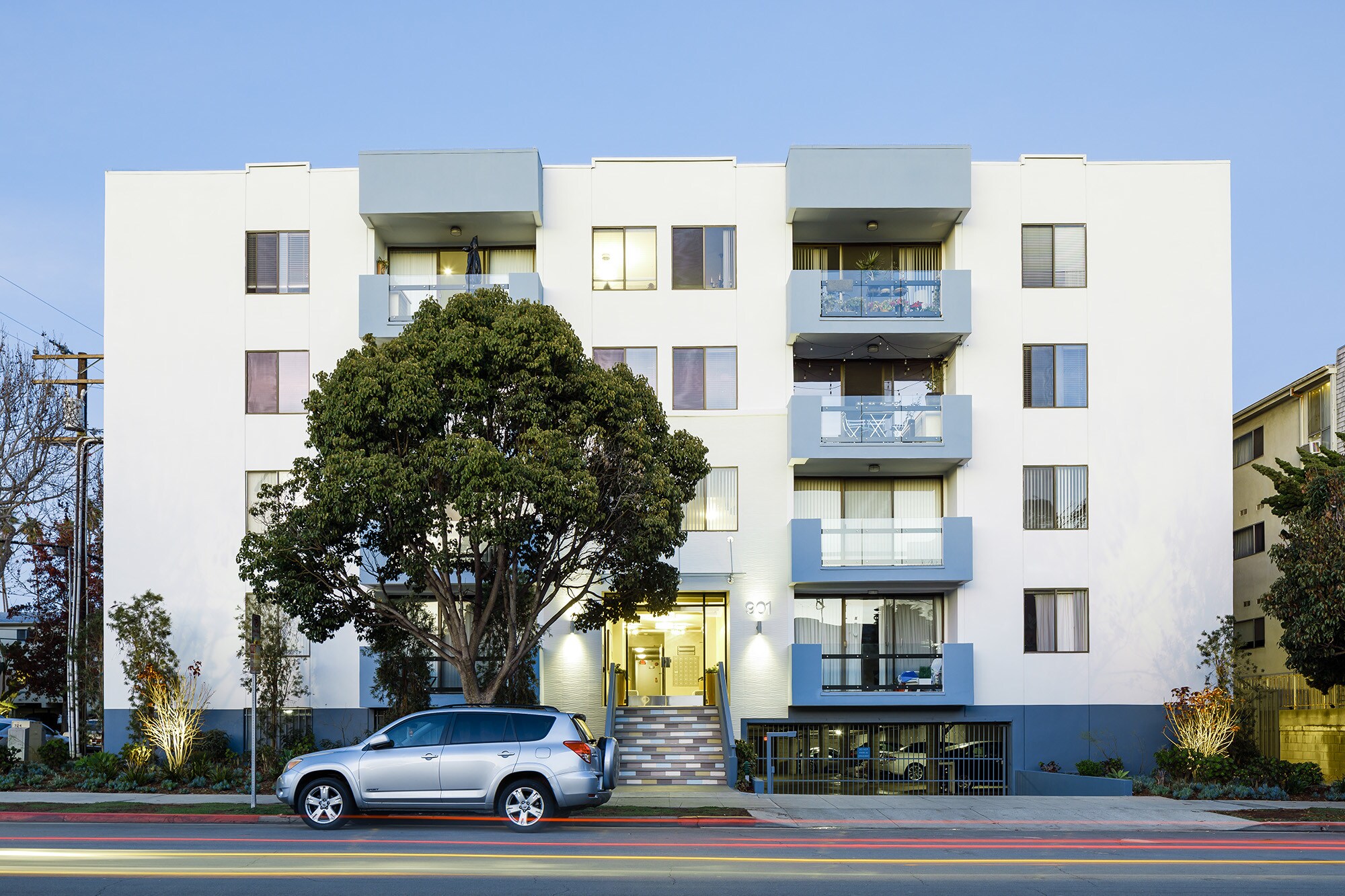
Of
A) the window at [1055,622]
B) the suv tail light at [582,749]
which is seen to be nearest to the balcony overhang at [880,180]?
the window at [1055,622]

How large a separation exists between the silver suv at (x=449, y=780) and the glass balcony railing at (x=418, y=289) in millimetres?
12983

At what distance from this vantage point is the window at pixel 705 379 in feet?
101

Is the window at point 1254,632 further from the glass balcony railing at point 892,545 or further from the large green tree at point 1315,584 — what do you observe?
the glass balcony railing at point 892,545

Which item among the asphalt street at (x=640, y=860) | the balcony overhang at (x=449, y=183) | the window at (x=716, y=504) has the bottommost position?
the asphalt street at (x=640, y=860)

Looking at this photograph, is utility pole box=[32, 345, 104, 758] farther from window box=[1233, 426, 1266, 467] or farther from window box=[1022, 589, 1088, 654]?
window box=[1233, 426, 1266, 467]

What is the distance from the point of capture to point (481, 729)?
1909 centimetres

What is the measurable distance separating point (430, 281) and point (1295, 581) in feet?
62.3

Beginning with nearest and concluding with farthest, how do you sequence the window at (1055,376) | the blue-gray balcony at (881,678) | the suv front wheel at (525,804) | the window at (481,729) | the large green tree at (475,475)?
the suv front wheel at (525,804)
the window at (481,729)
the large green tree at (475,475)
the blue-gray balcony at (881,678)
the window at (1055,376)

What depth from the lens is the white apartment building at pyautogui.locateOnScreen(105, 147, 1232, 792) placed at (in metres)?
29.6

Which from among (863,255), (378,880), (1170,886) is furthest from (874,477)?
(378,880)

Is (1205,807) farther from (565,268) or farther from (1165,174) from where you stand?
(565,268)

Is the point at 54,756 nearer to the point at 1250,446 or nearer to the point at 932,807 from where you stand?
the point at 932,807

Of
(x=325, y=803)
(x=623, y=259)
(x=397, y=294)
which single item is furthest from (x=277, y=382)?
(x=325, y=803)

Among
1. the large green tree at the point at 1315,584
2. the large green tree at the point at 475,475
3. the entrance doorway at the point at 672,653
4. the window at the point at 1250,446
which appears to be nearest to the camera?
the large green tree at the point at 475,475
